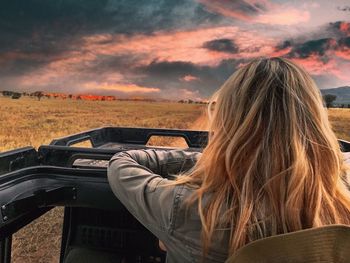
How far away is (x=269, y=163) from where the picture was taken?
4.21ft

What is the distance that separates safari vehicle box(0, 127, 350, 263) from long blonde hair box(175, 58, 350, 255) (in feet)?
1.39

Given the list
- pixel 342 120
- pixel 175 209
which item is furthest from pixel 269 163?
pixel 342 120

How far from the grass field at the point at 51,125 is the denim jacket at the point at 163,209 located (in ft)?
0.99

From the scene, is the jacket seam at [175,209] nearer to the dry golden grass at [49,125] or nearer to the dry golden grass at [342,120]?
the dry golden grass at [49,125]

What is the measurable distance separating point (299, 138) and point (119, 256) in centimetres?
98

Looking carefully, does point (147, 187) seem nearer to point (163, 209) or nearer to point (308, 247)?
point (163, 209)

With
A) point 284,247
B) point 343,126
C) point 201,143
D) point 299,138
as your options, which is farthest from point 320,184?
point 343,126

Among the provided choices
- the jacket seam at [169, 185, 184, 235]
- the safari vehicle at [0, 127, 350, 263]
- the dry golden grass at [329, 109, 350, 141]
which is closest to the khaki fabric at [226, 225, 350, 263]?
the jacket seam at [169, 185, 184, 235]

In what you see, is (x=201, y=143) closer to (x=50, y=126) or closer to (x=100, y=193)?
(x=100, y=193)

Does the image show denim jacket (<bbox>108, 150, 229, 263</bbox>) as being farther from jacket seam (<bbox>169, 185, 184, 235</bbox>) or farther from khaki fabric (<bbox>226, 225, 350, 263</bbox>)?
khaki fabric (<bbox>226, 225, 350, 263</bbox>)

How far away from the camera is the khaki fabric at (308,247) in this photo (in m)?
1.02

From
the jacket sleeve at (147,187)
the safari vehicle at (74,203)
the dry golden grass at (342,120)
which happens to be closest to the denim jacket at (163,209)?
the jacket sleeve at (147,187)

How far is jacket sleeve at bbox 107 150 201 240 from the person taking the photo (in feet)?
4.33

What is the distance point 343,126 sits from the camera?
2691 centimetres
